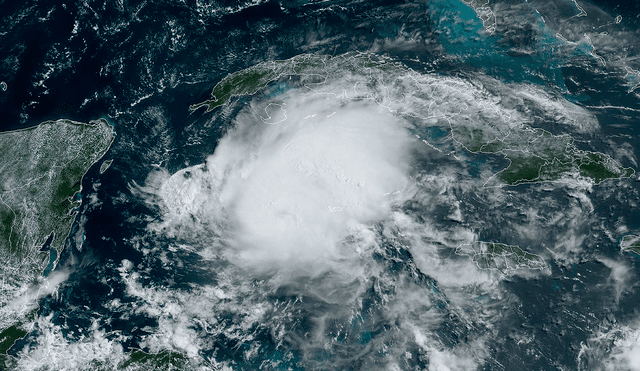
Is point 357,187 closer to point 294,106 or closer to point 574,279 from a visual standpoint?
point 294,106

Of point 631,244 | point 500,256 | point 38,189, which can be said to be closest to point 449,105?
point 500,256

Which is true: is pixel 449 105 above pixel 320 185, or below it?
above

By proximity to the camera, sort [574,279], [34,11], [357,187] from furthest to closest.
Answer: [34,11] → [357,187] → [574,279]

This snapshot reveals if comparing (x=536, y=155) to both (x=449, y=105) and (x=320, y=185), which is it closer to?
(x=449, y=105)

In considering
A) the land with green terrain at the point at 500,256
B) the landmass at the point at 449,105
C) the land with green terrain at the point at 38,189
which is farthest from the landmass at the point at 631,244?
the land with green terrain at the point at 38,189

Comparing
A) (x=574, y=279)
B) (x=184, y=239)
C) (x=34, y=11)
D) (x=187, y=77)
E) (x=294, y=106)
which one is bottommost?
(x=574, y=279)

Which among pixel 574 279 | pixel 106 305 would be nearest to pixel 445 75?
pixel 574 279

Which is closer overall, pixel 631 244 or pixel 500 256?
pixel 500 256
